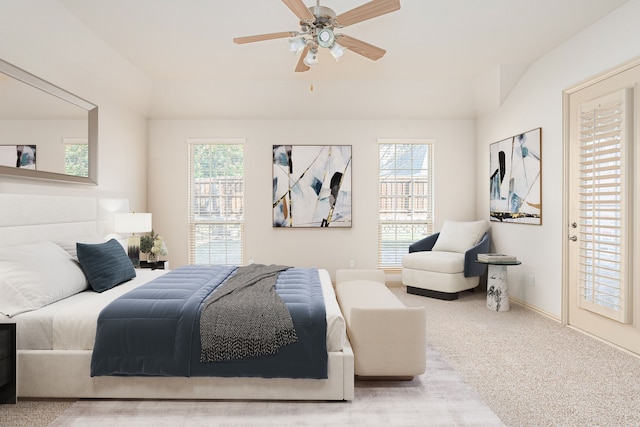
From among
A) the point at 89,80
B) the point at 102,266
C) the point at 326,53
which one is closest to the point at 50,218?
the point at 102,266

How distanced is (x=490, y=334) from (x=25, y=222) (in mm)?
4123

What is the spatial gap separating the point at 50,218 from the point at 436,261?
4195mm

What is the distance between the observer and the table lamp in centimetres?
443

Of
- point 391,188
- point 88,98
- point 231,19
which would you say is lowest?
point 391,188

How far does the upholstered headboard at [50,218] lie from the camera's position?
2.92 meters

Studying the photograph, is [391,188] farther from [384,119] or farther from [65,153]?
[65,153]

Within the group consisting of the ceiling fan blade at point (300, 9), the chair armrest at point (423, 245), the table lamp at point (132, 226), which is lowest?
the chair armrest at point (423, 245)

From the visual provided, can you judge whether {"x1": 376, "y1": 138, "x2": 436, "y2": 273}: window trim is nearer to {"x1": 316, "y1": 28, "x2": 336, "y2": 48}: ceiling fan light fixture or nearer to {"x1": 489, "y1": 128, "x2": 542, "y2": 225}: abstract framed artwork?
{"x1": 489, "y1": 128, "x2": 542, "y2": 225}: abstract framed artwork

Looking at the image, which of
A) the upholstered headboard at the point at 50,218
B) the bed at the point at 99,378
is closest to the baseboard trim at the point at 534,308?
the bed at the point at 99,378

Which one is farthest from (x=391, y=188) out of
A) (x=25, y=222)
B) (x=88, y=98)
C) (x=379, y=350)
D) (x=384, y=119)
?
(x=25, y=222)

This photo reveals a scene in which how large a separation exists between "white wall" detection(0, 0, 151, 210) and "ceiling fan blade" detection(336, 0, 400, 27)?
2424 millimetres

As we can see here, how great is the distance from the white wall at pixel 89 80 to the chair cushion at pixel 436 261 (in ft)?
12.7

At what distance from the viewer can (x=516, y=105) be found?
189 inches

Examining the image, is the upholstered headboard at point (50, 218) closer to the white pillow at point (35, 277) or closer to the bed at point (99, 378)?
the white pillow at point (35, 277)
